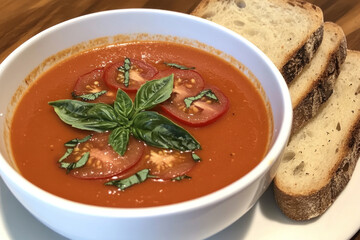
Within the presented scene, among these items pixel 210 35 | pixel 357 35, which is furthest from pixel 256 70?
pixel 357 35

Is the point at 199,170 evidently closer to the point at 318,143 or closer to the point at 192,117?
the point at 192,117

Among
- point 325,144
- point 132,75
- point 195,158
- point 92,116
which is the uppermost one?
point 92,116

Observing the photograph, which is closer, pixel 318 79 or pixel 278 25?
pixel 318 79

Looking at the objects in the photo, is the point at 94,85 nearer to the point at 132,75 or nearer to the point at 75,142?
the point at 132,75

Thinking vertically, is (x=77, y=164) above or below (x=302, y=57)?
above

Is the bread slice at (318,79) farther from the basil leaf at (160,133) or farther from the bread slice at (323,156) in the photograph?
the basil leaf at (160,133)

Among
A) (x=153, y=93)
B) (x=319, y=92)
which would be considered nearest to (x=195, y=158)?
(x=153, y=93)

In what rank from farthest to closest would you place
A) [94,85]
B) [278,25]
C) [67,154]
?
[278,25] → [94,85] → [67,154]

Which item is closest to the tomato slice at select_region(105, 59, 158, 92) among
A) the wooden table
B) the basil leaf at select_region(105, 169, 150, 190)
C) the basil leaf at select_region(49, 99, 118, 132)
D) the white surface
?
the basil leaf at select_region(49, 99, 118, 132)
